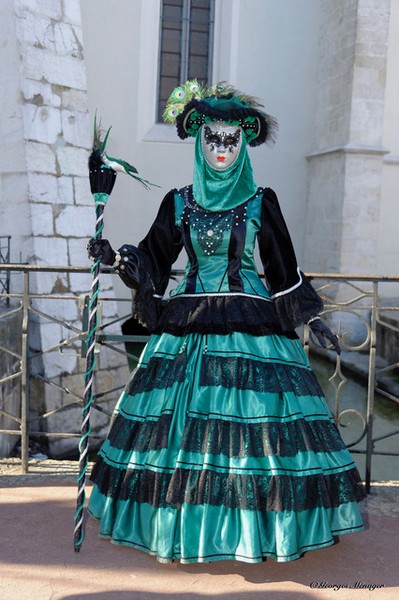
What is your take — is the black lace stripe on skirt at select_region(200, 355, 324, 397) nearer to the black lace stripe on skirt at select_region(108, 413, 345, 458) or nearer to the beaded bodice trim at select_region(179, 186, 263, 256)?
the black lace stripe on skirt at select_region(108, 413, 345, 458)

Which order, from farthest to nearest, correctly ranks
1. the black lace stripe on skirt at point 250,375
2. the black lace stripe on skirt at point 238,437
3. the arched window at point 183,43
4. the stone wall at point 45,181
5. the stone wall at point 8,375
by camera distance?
the arched window at point 183,43
the stone wall at point 45,181
the stone wall at point 8,375
the black lace stripe on skirt at point 250,375
the black lace stripe on skirt at point 238,437

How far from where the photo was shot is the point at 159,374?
246cm

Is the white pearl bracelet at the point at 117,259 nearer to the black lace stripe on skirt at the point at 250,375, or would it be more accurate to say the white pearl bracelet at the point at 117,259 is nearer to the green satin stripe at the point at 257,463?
the black lace stripe on skirt at the point at 250,375

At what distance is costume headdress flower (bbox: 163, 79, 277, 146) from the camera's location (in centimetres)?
263

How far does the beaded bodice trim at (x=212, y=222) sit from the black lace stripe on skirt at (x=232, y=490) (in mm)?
880

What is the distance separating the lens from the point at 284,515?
2164 millimetres

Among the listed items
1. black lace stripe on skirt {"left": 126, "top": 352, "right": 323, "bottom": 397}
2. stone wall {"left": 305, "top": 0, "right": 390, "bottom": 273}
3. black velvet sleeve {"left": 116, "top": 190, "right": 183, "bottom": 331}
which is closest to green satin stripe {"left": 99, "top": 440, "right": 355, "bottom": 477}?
black lace stripe on skirt {"left": 126, "top": 352, "right": 323, "bottom": 397}

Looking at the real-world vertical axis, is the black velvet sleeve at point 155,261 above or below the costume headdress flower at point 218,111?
below

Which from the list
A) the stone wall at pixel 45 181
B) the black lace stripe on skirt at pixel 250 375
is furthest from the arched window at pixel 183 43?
the black lace stripe on skirt at pixel 250 375

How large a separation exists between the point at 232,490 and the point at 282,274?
870 millimetres

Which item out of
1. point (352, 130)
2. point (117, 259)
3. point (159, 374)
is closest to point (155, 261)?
point (117, 259)

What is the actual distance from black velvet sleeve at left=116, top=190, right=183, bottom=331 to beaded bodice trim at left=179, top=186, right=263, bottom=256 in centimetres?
10

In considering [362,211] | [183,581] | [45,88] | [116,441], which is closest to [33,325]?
[45,88]

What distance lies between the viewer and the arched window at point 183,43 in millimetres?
9258
